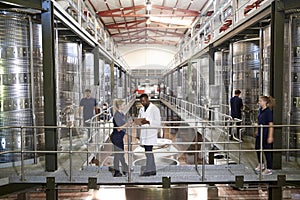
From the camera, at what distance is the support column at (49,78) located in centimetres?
530

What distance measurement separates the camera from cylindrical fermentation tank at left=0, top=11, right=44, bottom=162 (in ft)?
18.4

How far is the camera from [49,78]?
211 inches

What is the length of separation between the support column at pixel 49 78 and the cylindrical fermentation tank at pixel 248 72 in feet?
16.6

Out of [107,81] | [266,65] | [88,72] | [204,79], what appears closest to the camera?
[266,65]

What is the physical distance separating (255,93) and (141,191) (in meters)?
4.01

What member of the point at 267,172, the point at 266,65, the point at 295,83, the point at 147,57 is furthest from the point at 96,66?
the point at 147,57

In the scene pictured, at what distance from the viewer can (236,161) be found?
603cm

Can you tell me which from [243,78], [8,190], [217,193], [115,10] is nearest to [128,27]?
[115,10]

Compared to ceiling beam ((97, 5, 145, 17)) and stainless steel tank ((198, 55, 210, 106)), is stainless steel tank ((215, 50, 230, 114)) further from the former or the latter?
ceiling beam ((97, 5, 145, 17))

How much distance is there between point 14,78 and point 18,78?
0.23 ft

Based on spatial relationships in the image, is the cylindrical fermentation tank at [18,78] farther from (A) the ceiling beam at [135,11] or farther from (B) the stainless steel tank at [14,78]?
(A) the ceiling beam at [135,11]

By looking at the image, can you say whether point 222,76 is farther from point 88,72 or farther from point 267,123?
point 267,123

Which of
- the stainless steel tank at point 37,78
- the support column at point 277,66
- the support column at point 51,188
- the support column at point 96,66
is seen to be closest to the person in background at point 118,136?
the support column at point 51,188

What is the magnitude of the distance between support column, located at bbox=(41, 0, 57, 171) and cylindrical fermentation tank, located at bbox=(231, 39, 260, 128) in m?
5.06
